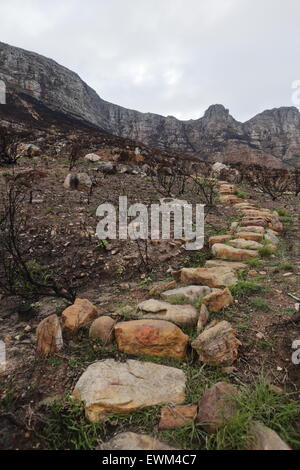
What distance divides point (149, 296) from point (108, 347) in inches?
34.2

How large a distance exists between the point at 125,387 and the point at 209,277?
5.09ft

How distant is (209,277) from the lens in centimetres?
284

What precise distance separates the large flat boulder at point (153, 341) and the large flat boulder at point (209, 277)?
0.98 metres

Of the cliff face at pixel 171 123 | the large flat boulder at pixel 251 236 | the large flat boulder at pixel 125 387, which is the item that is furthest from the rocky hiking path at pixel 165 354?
the cliff face at pixel 171 123

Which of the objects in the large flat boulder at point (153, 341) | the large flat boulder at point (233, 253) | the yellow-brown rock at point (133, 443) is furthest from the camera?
the large flat boulder at point (233, 253)

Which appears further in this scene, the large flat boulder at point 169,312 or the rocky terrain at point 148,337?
the large flat boulder at point 169,312

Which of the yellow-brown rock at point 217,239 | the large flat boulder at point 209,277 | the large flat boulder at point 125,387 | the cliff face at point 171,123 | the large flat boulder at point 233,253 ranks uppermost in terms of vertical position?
the cliff face at point 171,123

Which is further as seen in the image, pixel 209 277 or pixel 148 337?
pixel 209 277

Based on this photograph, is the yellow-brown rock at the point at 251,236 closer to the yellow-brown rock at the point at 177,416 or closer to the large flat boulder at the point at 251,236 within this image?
the large flat boulder at the point at 251,236

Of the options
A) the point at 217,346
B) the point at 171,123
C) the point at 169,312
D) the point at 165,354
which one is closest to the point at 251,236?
the point at 169,312

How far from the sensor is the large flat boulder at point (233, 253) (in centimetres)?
356

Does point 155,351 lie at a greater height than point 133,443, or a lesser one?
greater

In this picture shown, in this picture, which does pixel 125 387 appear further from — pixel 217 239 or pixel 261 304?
pixel 217 239

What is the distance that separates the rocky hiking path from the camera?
4.45 ft
